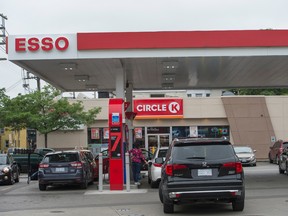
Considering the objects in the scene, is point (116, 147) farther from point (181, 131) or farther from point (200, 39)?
point (181, 131)

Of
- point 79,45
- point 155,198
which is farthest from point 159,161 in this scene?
point 79,45

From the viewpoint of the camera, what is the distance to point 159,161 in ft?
42.8

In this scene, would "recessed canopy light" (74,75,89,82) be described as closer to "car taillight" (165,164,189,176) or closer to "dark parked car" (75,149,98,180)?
"dark parked car" (75,149,98,180)

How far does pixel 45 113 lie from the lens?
3559cm

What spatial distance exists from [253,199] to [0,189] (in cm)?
1046

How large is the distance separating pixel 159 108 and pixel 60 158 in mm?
21125

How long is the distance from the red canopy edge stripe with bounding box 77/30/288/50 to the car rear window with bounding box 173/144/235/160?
21.2ft

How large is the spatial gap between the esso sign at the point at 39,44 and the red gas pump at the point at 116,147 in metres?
2.68

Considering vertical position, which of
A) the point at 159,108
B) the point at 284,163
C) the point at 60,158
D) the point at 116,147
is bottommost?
the point at 284,163

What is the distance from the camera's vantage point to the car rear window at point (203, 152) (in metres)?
11.0

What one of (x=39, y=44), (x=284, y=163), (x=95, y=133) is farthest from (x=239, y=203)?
(x=95, y=133)

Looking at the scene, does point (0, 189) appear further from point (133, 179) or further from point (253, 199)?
point (253, 199)

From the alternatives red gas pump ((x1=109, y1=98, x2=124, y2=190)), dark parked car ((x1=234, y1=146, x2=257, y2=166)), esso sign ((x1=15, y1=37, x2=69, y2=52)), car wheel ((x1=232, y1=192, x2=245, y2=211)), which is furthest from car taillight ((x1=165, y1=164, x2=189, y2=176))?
dark parked car ((x1=234, y1=146, x2=257, y2=166))

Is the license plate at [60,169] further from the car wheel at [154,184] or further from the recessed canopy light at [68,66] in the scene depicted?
the recessed canopy light at [68,66]
